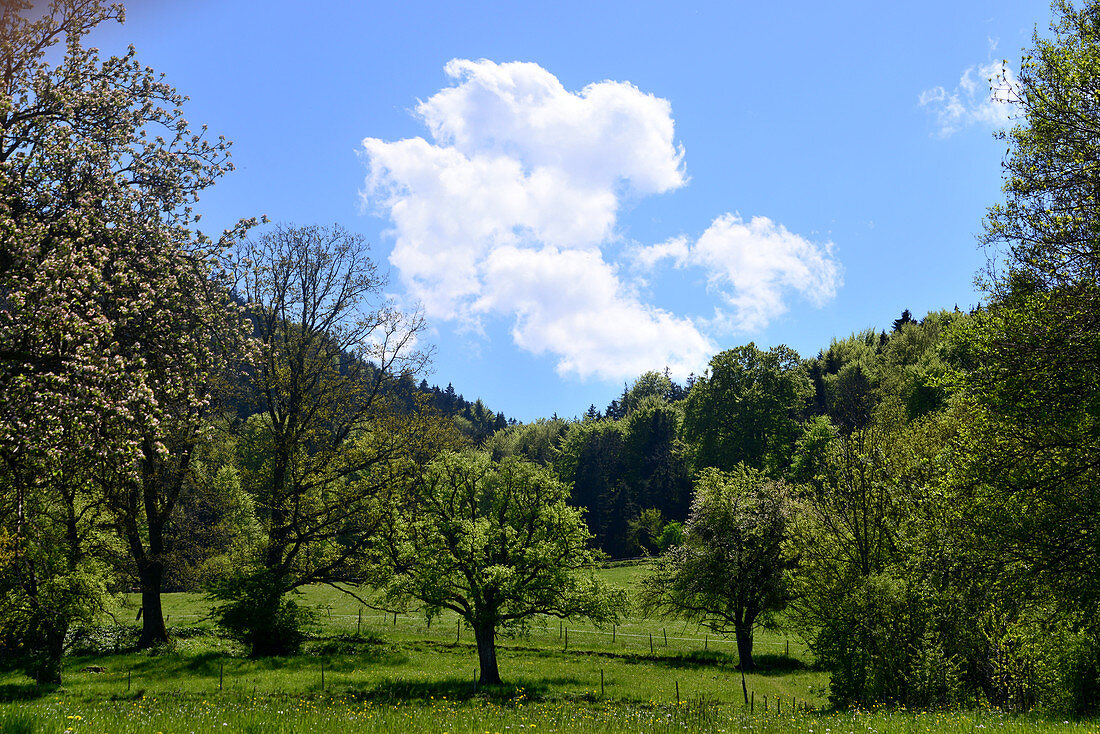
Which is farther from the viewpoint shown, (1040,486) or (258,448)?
(258,448)

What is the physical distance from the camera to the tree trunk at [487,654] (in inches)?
1063

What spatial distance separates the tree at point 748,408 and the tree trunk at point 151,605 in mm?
55500

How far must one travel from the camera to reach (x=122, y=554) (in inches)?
1369

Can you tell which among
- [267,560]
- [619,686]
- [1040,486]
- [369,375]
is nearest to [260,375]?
[369,375]

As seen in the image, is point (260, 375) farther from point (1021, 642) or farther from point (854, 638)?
point (1021, 642)

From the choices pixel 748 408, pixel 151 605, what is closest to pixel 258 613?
pixel 151 605

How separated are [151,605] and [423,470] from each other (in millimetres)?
15889

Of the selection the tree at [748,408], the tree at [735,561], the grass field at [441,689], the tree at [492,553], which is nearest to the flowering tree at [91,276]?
the grass field at [441,689]

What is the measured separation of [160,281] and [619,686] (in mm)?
24640

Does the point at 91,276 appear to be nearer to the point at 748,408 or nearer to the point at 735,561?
the point at 735,561

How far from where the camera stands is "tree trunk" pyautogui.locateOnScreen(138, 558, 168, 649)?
3178cm

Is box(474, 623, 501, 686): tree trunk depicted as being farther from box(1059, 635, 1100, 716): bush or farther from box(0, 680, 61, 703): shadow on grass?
box(1059, 635, 1100, 716): bush

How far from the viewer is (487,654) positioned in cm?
2722

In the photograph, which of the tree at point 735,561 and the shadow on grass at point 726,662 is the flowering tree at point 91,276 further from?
the shadow on grass at point 726,662
